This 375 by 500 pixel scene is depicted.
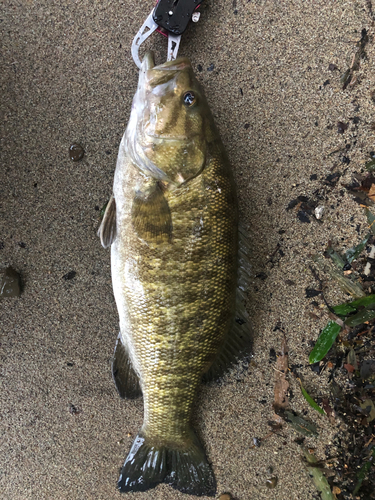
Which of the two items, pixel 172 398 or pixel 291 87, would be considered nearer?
pixel 172 398

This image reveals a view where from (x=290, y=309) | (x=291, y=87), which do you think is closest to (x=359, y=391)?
(x=290, y=309)

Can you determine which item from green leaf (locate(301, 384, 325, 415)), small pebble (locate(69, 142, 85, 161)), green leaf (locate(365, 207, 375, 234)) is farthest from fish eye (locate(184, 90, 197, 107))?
green leaf (locate(301, 384, 325, 415))

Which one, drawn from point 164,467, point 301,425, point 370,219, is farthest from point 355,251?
point 164,467

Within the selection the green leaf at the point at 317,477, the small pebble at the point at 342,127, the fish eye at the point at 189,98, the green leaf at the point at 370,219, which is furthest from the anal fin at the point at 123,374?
the small pebble at the point at 342,127

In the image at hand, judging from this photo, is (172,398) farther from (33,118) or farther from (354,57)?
(354,57)

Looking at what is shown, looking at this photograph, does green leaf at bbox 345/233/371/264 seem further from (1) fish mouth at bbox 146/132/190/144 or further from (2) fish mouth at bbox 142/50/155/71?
(2) fish mouth at bbox 142/50/155/71

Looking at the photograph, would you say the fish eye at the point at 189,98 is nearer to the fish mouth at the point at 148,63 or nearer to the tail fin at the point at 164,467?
the fish mouth at the point at 148,63
